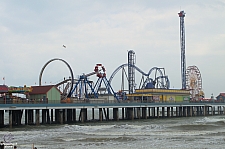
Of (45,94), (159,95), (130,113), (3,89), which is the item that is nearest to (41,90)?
(45,94)

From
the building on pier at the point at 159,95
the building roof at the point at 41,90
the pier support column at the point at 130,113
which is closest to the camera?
the building roof at the point at 41,90

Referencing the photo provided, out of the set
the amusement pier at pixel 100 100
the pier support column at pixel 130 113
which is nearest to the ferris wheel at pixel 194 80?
the amusement pier at pixel 100 100

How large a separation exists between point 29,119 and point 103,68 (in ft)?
77.3

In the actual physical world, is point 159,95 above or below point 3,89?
below

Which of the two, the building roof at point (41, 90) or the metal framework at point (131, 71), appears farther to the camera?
the metal framework at point (131, 71)

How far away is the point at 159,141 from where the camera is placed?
105 feet

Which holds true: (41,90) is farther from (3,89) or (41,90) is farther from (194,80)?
(194,80)

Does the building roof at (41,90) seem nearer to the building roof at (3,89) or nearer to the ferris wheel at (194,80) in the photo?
the building roof at (3,89)

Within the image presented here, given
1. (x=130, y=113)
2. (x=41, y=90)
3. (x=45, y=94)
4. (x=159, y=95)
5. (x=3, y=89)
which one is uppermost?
(x=3, y=89)

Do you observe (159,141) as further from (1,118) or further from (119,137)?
(1,118)

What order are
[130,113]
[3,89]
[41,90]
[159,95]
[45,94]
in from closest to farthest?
[3,89] → [45,94] → [41,90] → [130,113] → [159,95]

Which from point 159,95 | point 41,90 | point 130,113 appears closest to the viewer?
point 41,90

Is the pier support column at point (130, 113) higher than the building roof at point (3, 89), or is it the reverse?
the building roof at point (3, 89)

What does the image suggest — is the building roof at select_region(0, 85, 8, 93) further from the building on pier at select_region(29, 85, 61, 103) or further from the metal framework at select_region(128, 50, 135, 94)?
the metal framework at select_region(128, 50, 135, 94)
